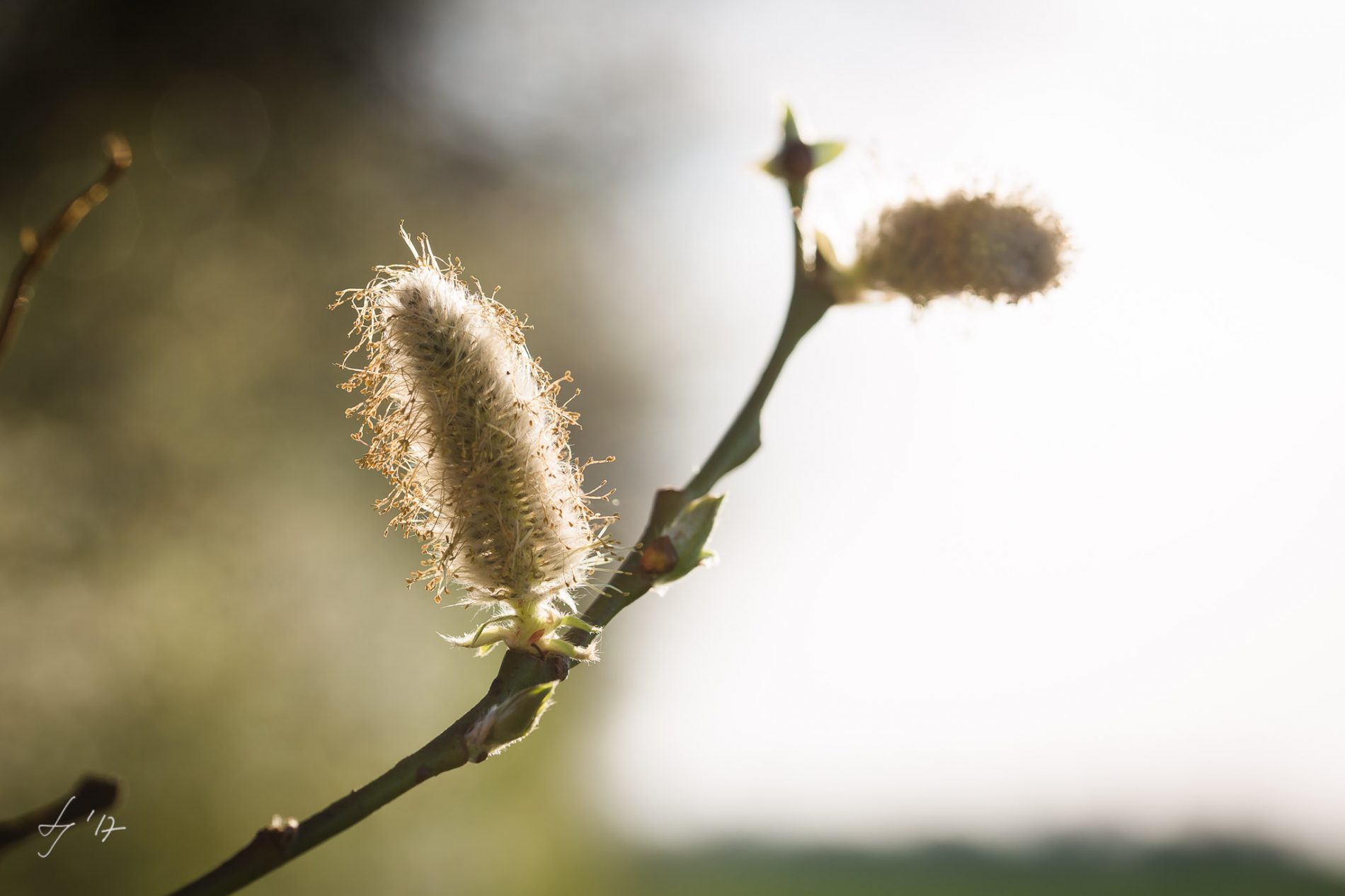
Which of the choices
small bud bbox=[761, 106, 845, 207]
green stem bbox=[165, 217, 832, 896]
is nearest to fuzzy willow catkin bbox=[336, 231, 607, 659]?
green stem bbox=[165, 217, 832, 896]

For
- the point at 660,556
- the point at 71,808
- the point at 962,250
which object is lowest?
the point at 71,808

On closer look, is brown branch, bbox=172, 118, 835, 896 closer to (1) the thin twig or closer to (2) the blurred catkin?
(2) the blurred catkin

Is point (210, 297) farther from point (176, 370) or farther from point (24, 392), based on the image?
point (24, 392)

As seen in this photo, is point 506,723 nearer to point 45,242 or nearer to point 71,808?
point 71,808

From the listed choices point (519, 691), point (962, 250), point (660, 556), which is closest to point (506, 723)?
point (519, 691)

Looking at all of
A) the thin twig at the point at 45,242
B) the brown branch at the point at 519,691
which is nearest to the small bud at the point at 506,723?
the brown branch at the point at 519,691

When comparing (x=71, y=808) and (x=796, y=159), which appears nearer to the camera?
(x=71, y=808)
